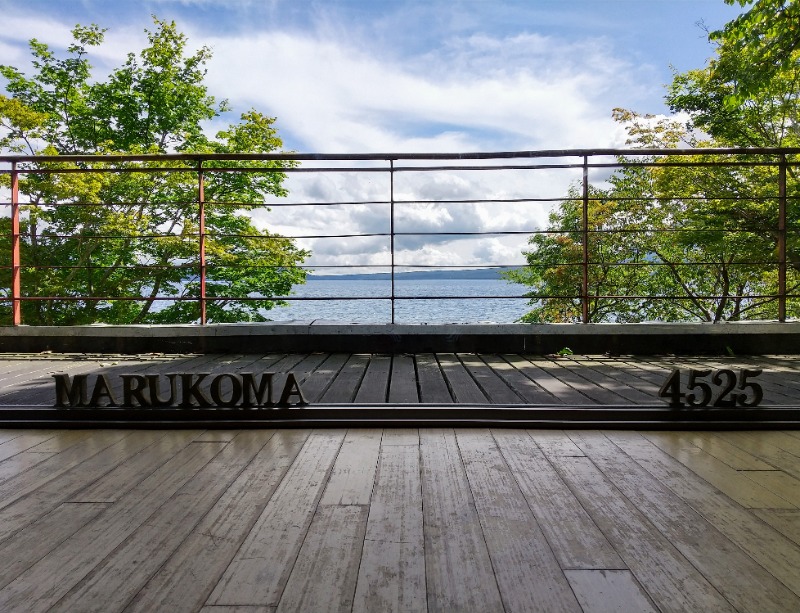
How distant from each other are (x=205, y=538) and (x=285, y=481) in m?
0.41

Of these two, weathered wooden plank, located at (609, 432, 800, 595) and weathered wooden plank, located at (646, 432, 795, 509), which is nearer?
weathered wooden plank, located at (609, 432, 800, 595)

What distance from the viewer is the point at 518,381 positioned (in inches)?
117

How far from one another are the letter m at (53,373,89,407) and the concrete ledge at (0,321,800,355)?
1605 millimetres

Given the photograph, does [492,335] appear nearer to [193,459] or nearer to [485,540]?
[193,459]

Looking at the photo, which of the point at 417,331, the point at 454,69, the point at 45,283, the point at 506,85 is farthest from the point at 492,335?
the point at 454,69

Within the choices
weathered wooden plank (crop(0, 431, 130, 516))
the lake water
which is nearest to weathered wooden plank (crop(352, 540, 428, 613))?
weathered wooden plank (crop(0, 431, 130, 516))

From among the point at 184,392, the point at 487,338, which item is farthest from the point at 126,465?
the point at 487,338

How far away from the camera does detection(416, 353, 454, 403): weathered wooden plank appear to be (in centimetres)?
261

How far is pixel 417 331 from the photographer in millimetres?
3916

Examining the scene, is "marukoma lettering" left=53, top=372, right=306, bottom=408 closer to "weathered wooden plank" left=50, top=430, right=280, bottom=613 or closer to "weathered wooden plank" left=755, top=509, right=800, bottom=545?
"weathered wooden plank" left=50, top=430, right=280, bottom=613

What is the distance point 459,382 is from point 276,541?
5.65 feet

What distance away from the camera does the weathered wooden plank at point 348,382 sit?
8.70ft

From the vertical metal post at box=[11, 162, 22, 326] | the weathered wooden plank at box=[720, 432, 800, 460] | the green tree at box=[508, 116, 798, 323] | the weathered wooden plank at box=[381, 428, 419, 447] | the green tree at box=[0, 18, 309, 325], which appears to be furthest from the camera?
the green tree at box=[0, 18, 309, 325]

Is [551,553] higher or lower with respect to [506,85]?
lower
